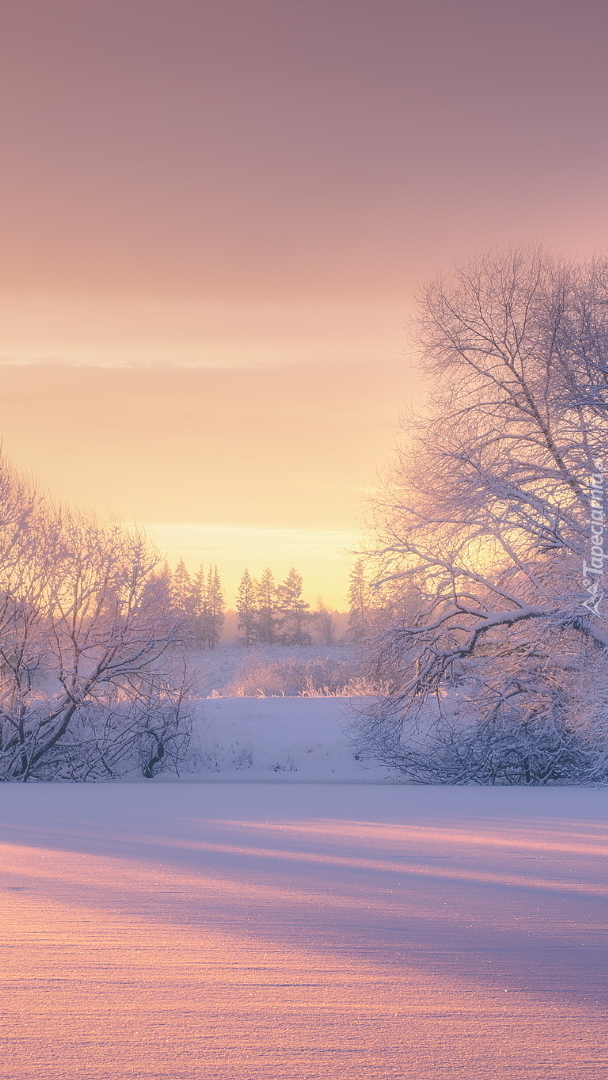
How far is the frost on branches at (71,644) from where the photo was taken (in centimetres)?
2055

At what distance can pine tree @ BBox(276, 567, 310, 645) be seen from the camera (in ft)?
340

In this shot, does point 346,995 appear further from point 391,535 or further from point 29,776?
point 29,776

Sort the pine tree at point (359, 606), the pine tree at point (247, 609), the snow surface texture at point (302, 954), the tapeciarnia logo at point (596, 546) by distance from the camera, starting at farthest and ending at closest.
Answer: the pine tree at point (247, 609) → the pine tree at point (359, 606) → the tapeciarnia logo at point (596, 546) → the snow surface texture at point (302, 954)

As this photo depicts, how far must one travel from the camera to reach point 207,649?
94625mm

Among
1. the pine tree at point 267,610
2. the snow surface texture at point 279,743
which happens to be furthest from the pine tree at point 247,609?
the snow surface texture at point 279,743

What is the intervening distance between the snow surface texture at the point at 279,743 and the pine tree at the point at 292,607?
78850mm

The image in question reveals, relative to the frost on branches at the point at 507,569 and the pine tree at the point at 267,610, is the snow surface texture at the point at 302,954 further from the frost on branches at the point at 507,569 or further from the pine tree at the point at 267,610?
the pine tree at the point at 267,610

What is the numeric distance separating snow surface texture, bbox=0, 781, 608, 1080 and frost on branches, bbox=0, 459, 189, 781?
10.9 metres

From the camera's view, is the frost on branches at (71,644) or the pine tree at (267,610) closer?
the frost on branches at (71,644)

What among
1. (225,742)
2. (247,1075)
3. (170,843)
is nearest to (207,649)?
(225,742)

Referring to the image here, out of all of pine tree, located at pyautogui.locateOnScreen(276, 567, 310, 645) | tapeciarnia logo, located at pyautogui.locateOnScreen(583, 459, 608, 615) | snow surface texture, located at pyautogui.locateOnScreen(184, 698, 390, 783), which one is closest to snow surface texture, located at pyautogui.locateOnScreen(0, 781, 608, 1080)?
tapeciarnia logo, located at pyautogui.locateOnScreen(583, 459, 608, 615)

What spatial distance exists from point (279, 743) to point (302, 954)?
1825 centimetres

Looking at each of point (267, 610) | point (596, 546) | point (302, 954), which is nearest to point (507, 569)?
point (596, 546)

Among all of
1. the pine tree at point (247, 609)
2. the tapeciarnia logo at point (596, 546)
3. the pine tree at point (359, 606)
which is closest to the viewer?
the tapeciarnia logo at point (596, 546)
